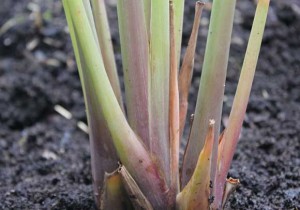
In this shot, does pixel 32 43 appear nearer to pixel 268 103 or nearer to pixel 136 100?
pixel 268 103

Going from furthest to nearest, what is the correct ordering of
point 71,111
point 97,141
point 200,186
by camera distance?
point 71,111
point 97,141
point 200,186

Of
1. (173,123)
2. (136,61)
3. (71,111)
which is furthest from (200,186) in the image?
(71,111)

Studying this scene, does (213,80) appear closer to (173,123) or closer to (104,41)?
(173,123)

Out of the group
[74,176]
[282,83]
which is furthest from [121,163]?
[282,83]

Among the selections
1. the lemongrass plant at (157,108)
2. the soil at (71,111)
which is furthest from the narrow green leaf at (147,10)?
the soil at (71,111)

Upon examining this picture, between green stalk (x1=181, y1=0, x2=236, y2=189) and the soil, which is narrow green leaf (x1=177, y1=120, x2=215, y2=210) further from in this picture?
the soil

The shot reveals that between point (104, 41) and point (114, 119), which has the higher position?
point (104, 41)

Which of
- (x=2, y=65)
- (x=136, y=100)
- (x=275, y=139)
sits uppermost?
(x=136, y=100)

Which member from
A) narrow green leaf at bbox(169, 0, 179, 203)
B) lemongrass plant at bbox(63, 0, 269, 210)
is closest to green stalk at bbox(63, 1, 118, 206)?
lemongrass plant at bbox(63, 0, 269, 210)
